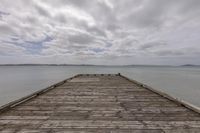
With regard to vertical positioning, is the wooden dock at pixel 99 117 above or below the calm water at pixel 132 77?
above

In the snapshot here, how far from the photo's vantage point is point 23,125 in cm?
382

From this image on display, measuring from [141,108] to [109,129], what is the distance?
6.06 ft

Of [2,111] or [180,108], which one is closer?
[2,111]

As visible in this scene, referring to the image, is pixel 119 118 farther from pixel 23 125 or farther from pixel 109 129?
pixel 23 125

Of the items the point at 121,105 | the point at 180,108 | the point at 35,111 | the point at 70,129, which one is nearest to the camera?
the point at 70,129

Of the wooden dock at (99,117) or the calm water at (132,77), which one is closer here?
the wooden dock at (99,117)

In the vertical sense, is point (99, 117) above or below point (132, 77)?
above

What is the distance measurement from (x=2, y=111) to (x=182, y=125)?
4274 millimetres

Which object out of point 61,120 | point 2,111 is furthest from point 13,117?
point 61,120

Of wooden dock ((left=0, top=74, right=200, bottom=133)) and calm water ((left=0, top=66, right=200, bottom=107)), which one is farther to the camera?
calm water ((left=0, top=66, right=200, bottom=107))

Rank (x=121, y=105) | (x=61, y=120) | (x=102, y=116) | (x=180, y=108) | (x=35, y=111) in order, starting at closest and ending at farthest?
(x=61, y=120)
(x=102, y=116)
(x=35, y=111)
(x=180, y=108)
(x=121, y=105)

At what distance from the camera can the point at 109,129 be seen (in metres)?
3.65

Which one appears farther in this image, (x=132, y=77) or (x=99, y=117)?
(x=132, y=77)

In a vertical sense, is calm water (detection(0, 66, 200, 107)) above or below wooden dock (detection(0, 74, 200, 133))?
below
